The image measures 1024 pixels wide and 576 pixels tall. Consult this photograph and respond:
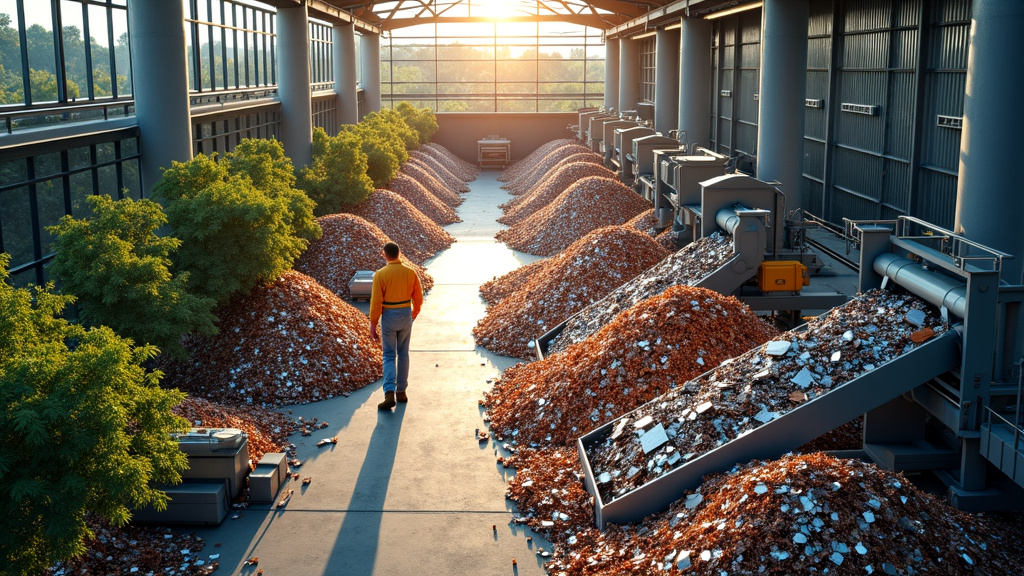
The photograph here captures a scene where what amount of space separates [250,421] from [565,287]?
6.01m

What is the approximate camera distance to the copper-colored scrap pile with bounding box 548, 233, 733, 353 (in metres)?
12.8

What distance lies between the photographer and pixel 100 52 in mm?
16094

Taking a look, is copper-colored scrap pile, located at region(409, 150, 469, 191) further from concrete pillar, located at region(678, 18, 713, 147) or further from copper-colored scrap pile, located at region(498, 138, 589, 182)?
concrete pillar, located at region(678, 18, 713, 147)

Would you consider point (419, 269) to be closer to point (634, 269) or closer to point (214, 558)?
point (634, 269)

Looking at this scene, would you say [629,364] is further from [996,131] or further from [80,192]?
[80,192]

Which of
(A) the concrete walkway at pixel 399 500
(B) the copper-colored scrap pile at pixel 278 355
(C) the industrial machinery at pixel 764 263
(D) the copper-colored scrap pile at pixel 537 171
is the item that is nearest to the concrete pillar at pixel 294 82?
(D) the copper-colored scrap pile at pixel 537 171

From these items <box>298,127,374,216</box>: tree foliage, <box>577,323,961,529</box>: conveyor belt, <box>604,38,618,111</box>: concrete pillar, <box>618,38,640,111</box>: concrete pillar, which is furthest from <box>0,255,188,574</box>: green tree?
<box>604,38,618,111</box>: concrete pillar

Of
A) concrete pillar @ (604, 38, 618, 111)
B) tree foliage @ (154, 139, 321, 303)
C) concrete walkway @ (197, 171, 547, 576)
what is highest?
concrete pillar @ (604, 38, 618, 111)

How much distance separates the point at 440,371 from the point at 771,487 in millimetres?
7082

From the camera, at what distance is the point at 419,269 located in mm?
19406

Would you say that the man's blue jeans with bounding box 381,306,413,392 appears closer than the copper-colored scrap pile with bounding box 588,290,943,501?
No

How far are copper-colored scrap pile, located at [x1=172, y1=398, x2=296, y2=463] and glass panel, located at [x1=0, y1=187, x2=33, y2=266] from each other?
395 centimetres

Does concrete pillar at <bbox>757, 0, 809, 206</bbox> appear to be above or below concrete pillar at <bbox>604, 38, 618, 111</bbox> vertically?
below

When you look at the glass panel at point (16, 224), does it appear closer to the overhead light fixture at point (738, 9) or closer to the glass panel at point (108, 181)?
the glass panel at point (108, 181)
